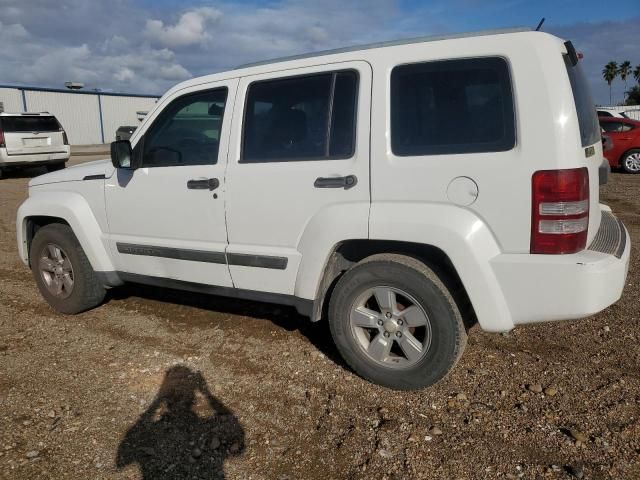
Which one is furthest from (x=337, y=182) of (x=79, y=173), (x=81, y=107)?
(x=81, y=107)

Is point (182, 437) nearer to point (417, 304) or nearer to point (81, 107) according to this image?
point (417, 304)

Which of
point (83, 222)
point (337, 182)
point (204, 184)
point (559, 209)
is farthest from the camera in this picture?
point (83, 222)

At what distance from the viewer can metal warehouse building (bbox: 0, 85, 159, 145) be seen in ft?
104

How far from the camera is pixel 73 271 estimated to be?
4602mm

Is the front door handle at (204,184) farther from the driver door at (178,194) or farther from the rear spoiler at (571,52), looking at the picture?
the rear spoiler at (571,52)

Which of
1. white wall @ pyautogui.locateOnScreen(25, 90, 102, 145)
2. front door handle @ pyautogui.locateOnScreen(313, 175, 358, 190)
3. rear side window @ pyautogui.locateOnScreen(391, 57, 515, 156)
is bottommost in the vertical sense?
front door handle @ pyautogui.locateOnScreen(313, 175, 358, 190)

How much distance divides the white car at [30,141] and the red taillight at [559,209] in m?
15.0

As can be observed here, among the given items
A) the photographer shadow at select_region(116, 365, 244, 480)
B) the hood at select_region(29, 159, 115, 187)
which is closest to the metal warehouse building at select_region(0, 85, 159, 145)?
the hood at select_region(29, 159, 115, 187)

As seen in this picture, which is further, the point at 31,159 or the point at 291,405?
the point at 31,159

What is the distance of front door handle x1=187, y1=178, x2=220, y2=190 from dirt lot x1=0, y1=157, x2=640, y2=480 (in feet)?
3.97

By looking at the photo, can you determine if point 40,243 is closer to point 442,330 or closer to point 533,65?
point 442,330

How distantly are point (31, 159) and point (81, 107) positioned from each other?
24.0 metres

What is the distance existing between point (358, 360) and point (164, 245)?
169 cm

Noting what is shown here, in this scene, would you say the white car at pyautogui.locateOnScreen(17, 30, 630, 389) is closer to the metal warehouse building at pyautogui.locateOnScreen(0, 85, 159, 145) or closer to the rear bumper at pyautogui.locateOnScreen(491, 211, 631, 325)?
the rear bumper at pyautogui.locateOnScreen(491, 211, 631, 325)
